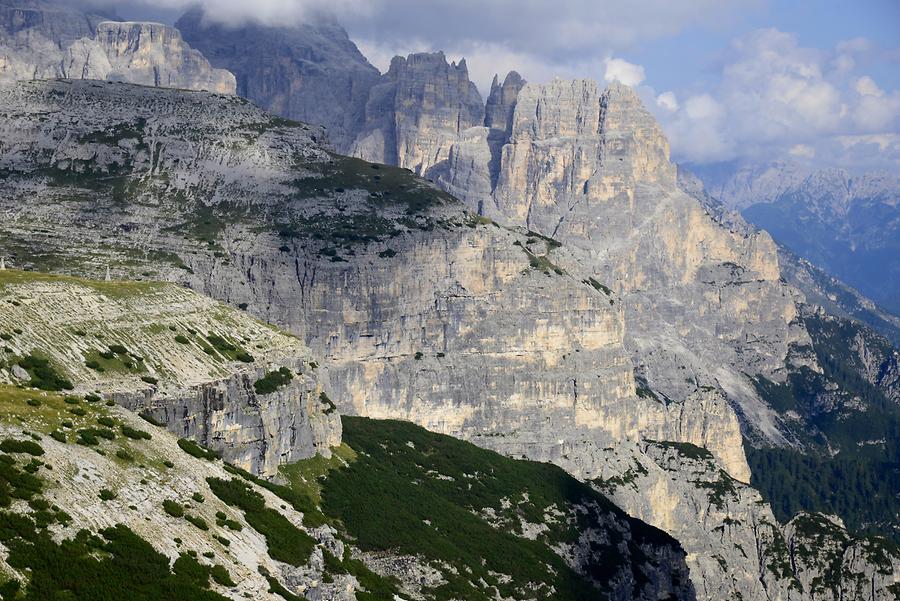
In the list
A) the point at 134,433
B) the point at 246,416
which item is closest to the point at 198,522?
the point at 134,433

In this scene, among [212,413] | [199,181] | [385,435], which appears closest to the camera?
[212,413]

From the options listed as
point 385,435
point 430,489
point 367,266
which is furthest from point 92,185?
point 430,489

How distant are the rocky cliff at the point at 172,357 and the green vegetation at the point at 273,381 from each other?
0.71ft

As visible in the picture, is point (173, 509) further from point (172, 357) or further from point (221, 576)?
point (172, 357)

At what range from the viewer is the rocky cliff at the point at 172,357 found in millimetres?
78750

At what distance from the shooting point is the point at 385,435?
162 m

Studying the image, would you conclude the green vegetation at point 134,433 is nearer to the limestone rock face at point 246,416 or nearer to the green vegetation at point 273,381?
the limestone rock face at point 246,416

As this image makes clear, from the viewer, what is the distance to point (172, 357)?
8806 cm

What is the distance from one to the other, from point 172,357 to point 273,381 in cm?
1064

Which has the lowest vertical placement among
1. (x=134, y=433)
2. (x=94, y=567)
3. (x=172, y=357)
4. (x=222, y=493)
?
(x=94, y=567)

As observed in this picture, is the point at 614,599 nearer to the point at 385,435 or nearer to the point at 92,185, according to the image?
the point at 385,435

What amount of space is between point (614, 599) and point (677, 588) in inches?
871

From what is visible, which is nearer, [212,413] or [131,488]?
[131,488]

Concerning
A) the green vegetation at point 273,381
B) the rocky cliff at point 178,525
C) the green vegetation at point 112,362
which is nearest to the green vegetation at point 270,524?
the rocky cliff at point 178,525
